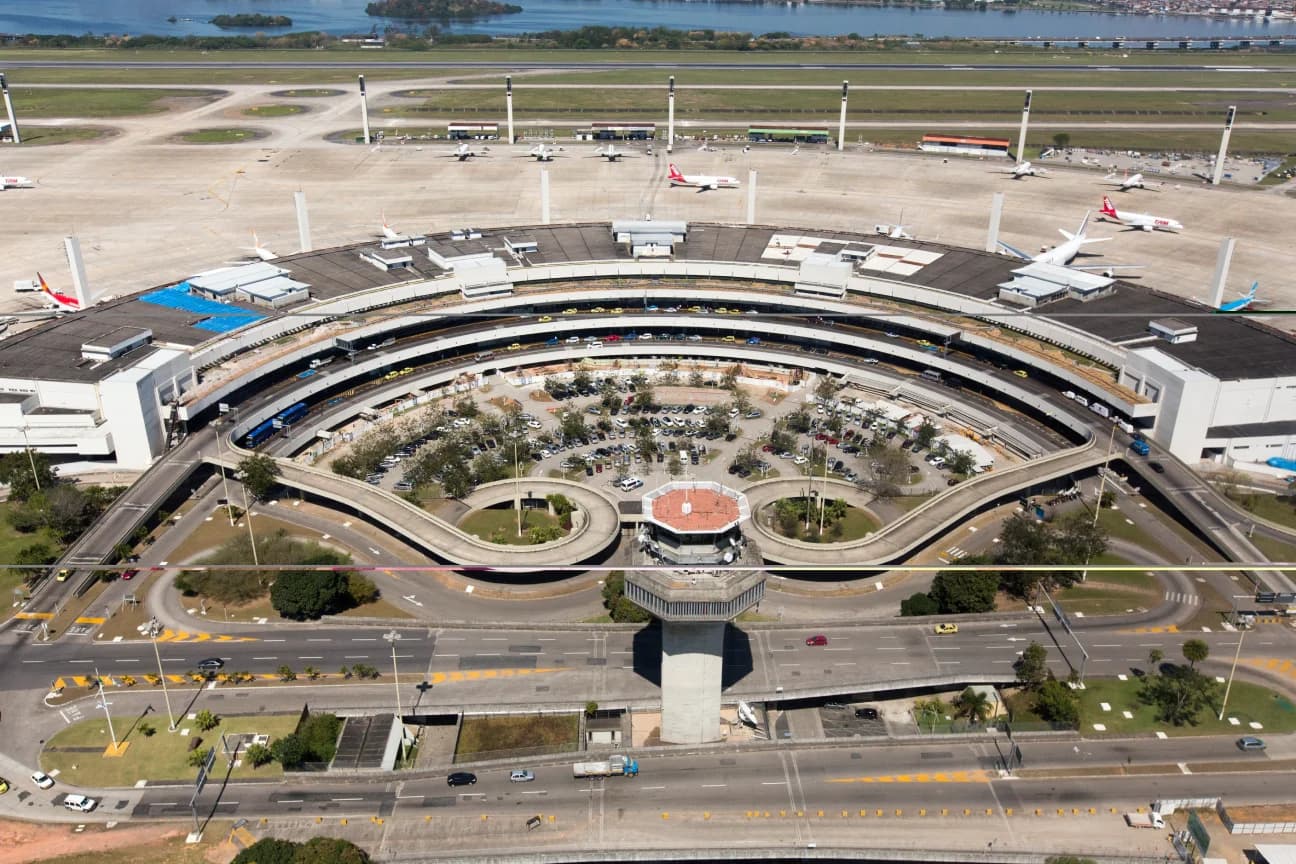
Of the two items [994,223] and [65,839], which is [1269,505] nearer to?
[994,223]

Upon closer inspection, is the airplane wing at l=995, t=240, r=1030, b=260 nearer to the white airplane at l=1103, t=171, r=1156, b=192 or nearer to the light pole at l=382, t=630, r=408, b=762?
the white airplane at l=1103, t=171, r=1156, b=192

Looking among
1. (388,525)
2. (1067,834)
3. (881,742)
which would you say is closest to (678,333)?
(388,525)

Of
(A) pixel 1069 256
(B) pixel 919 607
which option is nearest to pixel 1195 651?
(B) pixel 919 607

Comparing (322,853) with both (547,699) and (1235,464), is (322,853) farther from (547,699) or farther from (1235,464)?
(1235,464)

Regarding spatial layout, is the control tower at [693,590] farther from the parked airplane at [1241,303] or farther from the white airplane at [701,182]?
the white airplane at [701,182]

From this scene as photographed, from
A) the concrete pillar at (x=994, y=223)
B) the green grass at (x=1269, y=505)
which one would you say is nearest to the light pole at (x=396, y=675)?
the green grass at (x=1269, y=505)

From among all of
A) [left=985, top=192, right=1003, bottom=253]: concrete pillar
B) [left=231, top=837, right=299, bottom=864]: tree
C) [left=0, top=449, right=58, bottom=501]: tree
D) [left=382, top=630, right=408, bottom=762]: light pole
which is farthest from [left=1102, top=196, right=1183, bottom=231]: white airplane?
[left=231, top=837, right=299, bottom=864]: tree
